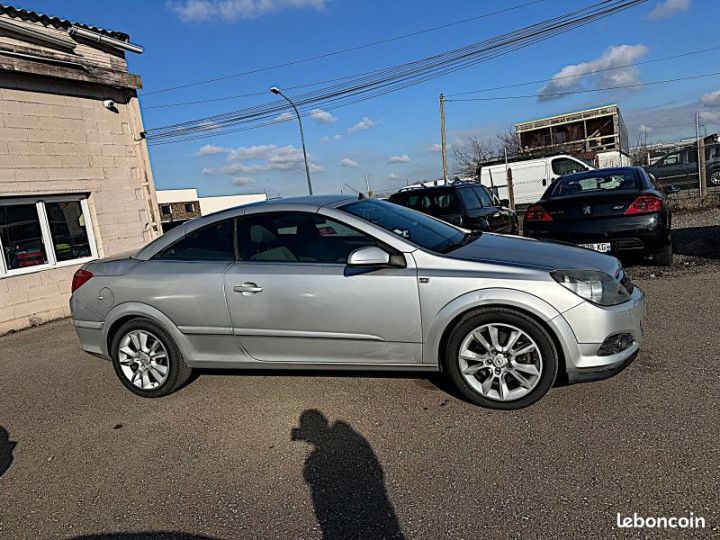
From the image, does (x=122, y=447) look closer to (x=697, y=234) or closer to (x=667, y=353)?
(x=667, y=353)

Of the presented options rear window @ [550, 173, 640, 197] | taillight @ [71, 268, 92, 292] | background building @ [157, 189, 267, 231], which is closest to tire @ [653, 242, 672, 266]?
rear window @ [550, 173, 640, 197]

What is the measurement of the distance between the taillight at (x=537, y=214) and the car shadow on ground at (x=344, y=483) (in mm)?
4712

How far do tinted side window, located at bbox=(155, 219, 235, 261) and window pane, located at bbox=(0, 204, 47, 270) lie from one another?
500cm

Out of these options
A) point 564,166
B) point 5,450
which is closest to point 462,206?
point 5,450

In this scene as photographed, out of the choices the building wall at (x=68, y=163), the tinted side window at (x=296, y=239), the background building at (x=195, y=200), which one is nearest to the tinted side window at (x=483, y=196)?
the tinted side window at (x=296, y=239)

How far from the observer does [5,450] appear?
3531mm

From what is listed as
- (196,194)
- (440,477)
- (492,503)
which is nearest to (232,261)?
(440,477)

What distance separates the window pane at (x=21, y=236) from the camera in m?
7.44

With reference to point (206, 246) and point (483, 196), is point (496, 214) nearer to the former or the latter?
point (483, 196)

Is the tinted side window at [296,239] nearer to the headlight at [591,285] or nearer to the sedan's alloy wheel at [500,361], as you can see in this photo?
the sedan's alloy wheel at [500,361]

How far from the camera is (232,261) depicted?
3.84 m

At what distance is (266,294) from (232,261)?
1.45 feet

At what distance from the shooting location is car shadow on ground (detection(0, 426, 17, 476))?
330cm

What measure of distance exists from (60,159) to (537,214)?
24.9 feet
